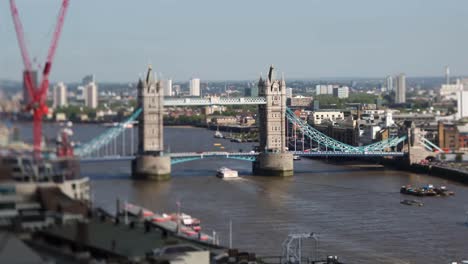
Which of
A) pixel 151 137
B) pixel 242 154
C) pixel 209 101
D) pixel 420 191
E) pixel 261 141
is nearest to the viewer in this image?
pixel 420 191

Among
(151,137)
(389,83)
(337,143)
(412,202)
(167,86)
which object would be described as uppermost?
(389,83)

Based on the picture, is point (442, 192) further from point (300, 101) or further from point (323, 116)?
point (300, 101)

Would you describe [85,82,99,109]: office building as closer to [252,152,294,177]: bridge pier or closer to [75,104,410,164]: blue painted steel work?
[75,104,410,164]: blue painted steel work

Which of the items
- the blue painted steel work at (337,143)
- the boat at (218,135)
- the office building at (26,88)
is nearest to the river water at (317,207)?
the office building at (26,88)

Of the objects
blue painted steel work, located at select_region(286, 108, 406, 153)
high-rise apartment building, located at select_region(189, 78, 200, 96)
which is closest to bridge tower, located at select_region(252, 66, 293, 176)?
blue painted steel work, located at select_region(286, 108, 406, 153)

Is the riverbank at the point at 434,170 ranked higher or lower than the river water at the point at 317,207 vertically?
higher

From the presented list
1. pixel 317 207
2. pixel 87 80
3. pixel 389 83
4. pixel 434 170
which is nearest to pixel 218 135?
pixel 389 83

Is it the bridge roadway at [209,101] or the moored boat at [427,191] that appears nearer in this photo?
the moored boat at [427,191]

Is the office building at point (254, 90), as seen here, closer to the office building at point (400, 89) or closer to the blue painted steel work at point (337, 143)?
the blue painted steel work at point (337, 143)

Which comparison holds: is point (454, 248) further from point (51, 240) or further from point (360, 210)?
point (51, 240)
